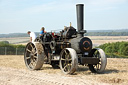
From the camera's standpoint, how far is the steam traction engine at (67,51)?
11.1 metres

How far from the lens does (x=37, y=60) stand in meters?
12.1

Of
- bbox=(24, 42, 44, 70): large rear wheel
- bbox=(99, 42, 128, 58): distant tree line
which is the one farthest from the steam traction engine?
bbox=(99, 42, 128, 58): distant tree line

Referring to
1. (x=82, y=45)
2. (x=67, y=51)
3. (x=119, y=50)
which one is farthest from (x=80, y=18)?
(x=119, y=50)

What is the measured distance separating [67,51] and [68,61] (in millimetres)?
455

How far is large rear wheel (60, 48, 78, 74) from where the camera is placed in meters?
10.4

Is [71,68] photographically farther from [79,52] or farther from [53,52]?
[53,52]

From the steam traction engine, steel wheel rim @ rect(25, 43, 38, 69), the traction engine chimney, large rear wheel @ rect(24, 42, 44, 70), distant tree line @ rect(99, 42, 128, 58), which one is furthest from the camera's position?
distant tree line @ rect(99, 42, 128, 58)

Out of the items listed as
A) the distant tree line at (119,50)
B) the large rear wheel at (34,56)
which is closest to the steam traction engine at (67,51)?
the large rear wheel at (34,56)

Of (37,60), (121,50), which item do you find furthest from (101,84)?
(121,50)

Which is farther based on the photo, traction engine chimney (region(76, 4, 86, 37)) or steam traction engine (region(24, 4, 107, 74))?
traction engine chimney (region(76, 4, 86, 37))

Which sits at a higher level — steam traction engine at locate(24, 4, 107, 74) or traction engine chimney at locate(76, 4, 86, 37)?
traction engine chimney at locate(76, 4, 86, 37)

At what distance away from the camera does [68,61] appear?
1118 cm

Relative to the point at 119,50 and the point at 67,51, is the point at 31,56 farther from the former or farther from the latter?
the point at 119,50

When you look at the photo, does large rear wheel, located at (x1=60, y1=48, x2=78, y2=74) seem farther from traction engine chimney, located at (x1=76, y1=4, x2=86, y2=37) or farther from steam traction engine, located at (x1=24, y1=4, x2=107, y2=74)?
traction engine chimney, located at (x1=76, y1=4, x2=86, y2=37)
